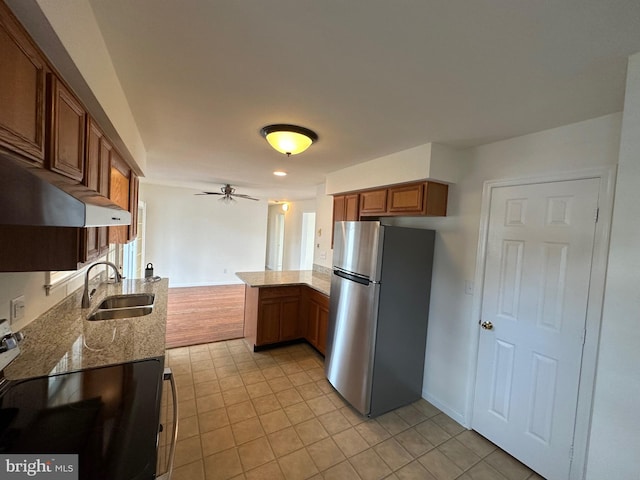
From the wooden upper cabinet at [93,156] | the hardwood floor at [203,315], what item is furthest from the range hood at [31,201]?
the hardwood floor at [203,315]

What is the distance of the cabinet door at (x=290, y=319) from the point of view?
11.4ft

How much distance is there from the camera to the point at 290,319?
354cm

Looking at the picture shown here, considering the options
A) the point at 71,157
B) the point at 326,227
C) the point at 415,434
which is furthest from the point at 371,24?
the point at 326,227

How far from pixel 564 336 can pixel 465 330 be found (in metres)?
0.69

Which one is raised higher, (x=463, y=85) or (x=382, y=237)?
(x=463, y=85)

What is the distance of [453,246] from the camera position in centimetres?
243

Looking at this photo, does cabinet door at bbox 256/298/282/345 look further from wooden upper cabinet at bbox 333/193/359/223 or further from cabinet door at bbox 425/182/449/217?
cabinet door at bbox 425/182/449/217

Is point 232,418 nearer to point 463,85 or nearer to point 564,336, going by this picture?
point 564,336

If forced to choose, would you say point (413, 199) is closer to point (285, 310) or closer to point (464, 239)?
point (464, 239)

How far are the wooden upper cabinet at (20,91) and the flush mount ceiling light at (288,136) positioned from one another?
1.23 meters

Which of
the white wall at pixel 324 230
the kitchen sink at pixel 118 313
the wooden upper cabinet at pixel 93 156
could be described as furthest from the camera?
the white wall at pixel 324 230

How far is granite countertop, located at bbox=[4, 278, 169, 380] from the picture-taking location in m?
1.35

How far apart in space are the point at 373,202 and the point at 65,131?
2441 mm

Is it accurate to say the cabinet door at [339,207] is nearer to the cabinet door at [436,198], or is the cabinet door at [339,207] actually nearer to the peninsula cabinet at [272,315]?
the peninsula cabinet at [272,315]
